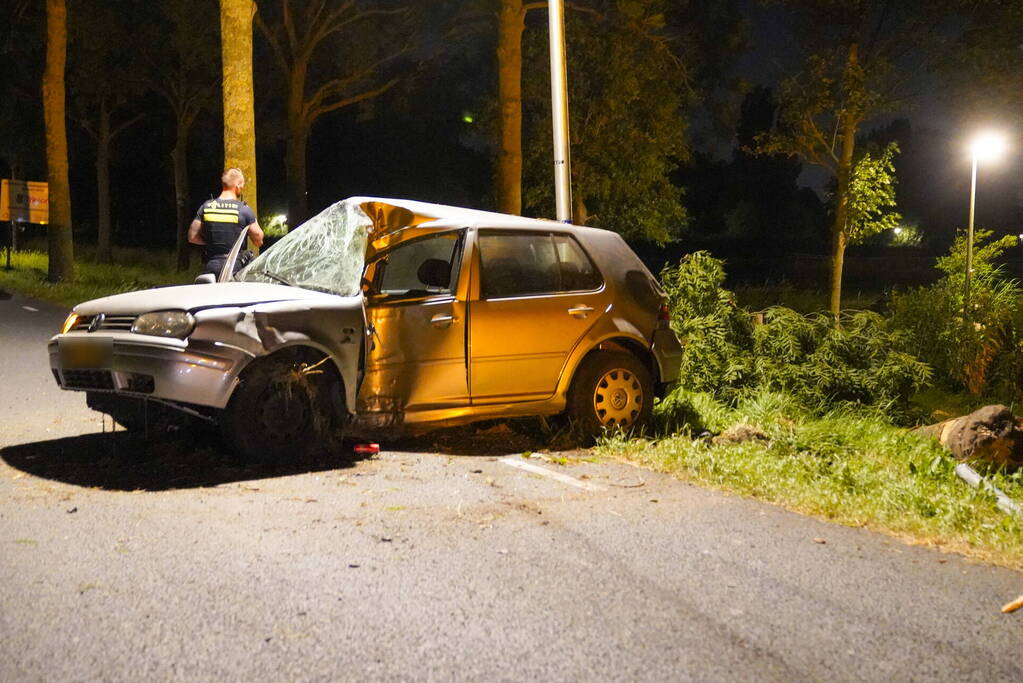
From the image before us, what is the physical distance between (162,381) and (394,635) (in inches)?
120

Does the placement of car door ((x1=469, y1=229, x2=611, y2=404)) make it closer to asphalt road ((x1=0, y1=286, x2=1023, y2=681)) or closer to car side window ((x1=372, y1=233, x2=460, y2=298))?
car side window ((x1=372, y1=233, x2=460, y2=298))

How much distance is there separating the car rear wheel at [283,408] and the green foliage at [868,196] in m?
24.2

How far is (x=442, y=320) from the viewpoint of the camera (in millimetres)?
7648

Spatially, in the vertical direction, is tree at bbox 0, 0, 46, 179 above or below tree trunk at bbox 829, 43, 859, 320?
above

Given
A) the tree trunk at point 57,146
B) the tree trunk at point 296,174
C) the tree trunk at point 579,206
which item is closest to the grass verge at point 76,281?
the tree trunk at point 57,146

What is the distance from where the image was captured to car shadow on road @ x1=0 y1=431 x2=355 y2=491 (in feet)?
22.0

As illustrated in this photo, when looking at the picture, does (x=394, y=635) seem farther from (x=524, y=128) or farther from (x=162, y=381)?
(x=524, y=128)

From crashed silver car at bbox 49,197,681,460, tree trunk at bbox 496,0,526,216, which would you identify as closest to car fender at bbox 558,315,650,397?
crashed silver car at bbox 49,197,681,460

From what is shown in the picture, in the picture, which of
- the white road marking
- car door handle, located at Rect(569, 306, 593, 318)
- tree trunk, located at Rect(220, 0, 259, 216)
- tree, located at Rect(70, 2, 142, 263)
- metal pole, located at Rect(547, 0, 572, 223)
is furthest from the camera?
tree, located at Rect(70, 2, 142, 263)

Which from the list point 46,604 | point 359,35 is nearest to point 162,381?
point 46,604

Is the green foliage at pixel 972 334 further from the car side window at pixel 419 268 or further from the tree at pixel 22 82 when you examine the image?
the tree at pixel 22 82

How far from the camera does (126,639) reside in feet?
13.3

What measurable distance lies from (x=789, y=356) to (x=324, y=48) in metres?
29.8

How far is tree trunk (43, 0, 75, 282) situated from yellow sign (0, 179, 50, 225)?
7534 mm
